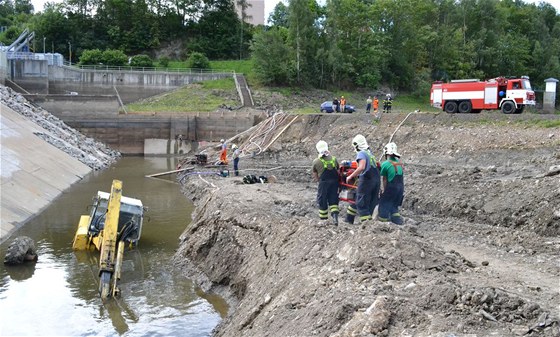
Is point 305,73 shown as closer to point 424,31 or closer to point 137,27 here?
point 424,31

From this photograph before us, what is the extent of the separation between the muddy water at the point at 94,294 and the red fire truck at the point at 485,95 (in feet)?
59.6

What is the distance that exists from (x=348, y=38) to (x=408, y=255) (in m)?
59.4

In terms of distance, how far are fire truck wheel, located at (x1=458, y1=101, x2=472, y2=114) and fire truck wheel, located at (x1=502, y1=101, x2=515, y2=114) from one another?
6.86ft

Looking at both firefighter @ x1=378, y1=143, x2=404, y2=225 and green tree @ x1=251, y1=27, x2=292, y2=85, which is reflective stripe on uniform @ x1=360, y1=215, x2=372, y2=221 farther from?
green tree @ x1=251, y1=27, x2=292, y2=85

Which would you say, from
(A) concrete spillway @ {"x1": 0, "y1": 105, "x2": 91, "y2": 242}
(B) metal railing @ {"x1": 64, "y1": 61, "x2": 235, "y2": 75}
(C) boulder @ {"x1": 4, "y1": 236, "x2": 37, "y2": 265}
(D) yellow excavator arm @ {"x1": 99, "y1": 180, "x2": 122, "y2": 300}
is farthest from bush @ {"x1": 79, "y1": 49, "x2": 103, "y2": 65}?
(D) yellow excavator arm @ {"x1": 99, "y1": 180, "x2": 122, "y2": 300}

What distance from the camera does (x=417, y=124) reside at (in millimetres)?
30094

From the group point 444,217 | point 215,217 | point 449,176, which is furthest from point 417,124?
point 215,217

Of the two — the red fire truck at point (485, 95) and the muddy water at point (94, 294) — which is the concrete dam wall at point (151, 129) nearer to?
the red fire truck at point (485, 95)

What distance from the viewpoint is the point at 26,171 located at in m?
25.8

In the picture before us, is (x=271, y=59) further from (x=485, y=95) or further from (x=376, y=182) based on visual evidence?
(x=376, y=182)

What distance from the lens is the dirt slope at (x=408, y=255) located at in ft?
21.3

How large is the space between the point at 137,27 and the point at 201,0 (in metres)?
10.9

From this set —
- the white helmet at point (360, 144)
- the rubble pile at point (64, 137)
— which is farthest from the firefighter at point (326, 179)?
the rubble pile at point (64, 137)

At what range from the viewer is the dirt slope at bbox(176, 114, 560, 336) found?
6.50 metres
